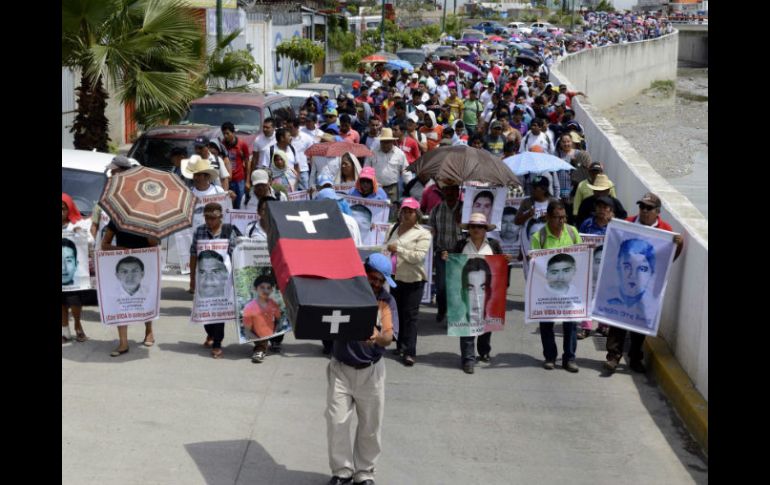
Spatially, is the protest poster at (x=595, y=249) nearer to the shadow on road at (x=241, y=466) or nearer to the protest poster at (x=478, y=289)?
the protest poster at (x=478, y=289)

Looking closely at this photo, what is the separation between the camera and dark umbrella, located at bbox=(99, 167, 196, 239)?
34.2ft

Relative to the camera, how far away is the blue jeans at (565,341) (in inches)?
431

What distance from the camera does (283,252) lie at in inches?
305

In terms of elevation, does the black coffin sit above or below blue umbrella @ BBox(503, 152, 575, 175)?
below

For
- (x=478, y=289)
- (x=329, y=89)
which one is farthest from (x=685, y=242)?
(x=329, y=89)

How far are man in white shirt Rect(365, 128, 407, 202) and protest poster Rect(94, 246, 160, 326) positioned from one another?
5867mm

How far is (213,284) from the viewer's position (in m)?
10.8

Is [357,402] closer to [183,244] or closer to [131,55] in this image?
[183,244]

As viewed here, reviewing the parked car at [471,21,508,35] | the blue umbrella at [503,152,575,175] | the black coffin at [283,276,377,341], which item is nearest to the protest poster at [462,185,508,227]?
the blue umbrella at [503,152,575,175]

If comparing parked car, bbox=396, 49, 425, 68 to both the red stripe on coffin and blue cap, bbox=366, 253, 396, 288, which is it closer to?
blue cap, bbox=366, 253, 396, 288

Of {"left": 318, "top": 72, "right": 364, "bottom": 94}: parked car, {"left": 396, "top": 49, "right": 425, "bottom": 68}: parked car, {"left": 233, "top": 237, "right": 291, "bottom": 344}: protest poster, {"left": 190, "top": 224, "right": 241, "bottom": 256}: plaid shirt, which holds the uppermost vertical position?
{"left": 396, "top": 49, "right": 425, "bottom": 68}: parked car

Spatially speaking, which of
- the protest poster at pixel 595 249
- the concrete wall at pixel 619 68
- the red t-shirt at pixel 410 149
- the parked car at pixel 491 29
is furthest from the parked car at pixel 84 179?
the parked car at pixel 491 29

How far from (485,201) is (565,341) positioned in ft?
8.60
